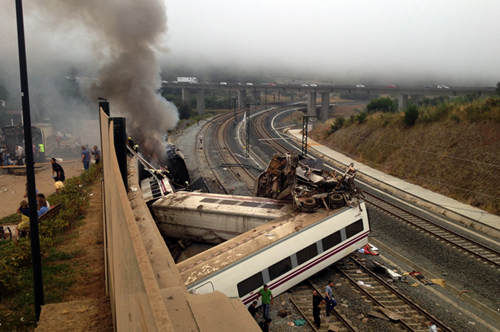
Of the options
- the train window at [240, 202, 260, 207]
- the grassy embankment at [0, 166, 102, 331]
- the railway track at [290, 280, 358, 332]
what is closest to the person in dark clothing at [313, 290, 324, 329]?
the railway track at [290, 280, 358, 332]

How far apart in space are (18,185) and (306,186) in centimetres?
1959

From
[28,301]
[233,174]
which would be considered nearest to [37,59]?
[233,174]

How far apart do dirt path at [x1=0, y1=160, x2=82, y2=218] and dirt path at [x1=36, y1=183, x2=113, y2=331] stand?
26.2ft

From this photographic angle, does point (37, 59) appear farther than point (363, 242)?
Yes

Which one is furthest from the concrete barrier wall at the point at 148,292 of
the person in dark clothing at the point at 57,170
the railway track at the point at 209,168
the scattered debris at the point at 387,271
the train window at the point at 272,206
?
the railway track at the point at 209,168

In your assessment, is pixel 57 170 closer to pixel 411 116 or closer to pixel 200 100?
pixel 411 116

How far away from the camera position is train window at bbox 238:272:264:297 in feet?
36.8

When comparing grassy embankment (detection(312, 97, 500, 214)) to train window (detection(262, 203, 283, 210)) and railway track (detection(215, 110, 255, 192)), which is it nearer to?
railway track (detection(215, 110, 255, 192))

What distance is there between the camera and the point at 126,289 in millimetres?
3080

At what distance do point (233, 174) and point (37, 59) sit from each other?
39.8 meters

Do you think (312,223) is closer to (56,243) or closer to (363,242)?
(363,242)

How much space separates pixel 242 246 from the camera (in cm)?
1202

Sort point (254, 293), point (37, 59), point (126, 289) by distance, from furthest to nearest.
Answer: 1. point (37, 59)
2. point (254, 293)
3. point (126, 289)

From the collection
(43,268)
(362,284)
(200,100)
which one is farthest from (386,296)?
(200,100)
